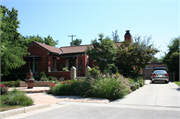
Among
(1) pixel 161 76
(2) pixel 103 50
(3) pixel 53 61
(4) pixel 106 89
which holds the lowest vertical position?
(4) pixel 106 89

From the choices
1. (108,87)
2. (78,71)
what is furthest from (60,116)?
(78,71)

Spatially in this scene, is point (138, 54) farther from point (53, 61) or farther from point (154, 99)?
point (53, 61)

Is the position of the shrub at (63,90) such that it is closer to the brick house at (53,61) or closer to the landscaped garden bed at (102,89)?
the landscaped garden bed at (102,89)

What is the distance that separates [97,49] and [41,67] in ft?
32.4

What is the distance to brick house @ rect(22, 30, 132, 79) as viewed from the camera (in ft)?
73.4

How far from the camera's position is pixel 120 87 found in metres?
10.1

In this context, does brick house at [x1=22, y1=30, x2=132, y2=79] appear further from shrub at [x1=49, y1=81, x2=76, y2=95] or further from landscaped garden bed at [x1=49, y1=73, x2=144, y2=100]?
landscaped garden bed at [x1=49, y1=73, x2=144, y2=100]

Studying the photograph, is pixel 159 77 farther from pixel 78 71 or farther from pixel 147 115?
pixel 147 115

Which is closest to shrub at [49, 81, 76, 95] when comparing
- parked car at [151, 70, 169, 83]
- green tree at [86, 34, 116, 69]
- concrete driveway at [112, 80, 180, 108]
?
concrete driveway at [112, 80, 180, 108]

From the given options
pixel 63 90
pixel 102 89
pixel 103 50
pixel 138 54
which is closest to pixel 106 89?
pixel 102 89

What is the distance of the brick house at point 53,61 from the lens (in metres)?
22.4

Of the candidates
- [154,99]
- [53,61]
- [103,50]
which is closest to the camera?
[154,99]

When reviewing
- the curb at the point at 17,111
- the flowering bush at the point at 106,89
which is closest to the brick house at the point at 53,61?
the flowering bush at the point at 106,89

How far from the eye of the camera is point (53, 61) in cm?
2431
